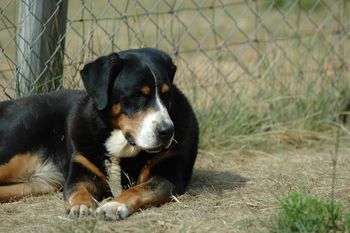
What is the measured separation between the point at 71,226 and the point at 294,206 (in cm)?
102

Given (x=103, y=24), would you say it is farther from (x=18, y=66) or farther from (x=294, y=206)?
(x=294, y=206)

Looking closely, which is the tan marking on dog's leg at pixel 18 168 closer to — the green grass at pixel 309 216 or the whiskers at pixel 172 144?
the whiskers at pixel 172 144

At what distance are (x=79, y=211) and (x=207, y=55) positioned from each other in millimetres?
2661

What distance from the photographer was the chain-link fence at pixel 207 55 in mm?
5160

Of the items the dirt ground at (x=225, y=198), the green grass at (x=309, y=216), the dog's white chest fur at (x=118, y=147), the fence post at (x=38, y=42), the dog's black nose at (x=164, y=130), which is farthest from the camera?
the fence post at (x=38, y=42)

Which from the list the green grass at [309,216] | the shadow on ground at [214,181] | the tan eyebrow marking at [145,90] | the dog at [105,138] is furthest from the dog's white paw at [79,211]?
the green grass at [309,216]

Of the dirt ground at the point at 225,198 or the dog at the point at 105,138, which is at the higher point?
the dog at the point at 105,138

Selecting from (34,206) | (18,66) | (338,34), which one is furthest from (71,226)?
(338,34)

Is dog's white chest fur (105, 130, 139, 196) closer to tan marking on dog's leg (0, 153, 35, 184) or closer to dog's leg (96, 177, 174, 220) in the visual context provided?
dog's leg (96, 177, 174, 220)

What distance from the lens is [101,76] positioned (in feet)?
13.6

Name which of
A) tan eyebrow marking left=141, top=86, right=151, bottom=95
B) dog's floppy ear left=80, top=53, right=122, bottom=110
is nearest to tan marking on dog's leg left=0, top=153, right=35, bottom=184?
dog's floppy ear left=80, top=53, right=122, bottom=110

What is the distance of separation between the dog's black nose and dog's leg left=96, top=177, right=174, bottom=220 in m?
0.27

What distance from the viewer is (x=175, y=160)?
4.35 m

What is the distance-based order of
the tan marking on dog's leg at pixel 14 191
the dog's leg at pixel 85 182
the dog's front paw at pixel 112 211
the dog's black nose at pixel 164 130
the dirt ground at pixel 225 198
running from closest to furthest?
the dirt ground at pixel 225 198 < the dog's front paw at pixel 112 211 < the dog's black nose at pixel 164 130 < the dog's leg at pixel 85 182 < the tan marking on dog's leg at pixel 14 191
